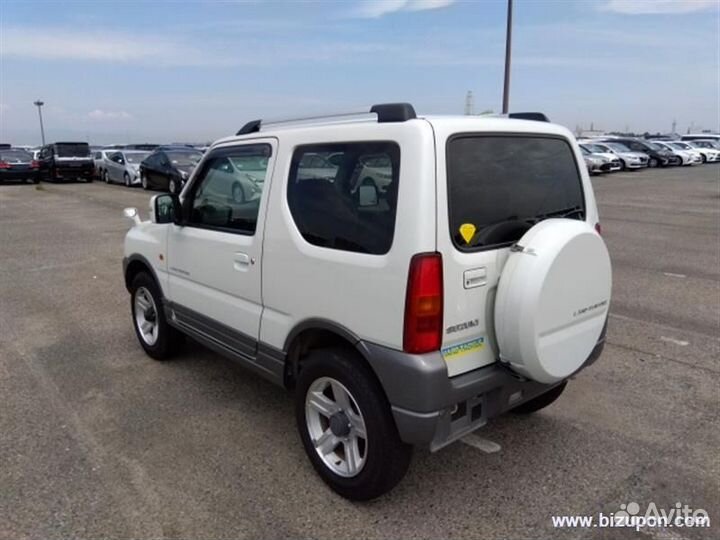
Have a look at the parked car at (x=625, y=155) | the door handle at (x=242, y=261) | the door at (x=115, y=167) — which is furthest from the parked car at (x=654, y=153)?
the door handle at (x=242, y=261)

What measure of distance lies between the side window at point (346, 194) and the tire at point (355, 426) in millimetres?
579

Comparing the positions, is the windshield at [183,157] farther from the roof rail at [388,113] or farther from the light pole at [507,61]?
the roof rail at [388,113]

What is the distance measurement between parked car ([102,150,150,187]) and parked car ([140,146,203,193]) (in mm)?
1855

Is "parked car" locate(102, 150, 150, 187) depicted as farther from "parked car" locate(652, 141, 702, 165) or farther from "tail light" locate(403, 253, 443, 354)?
"parked car" locate(652, 141, 702, 165)

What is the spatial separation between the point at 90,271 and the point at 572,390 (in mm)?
6742

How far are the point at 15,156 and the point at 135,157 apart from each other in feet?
20.5

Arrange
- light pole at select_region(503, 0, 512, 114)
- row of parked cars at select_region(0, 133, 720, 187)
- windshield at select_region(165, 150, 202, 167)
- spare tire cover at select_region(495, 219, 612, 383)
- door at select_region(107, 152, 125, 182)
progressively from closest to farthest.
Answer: spare tire cover at select_region(495, 219, 612, 383) → light pole at select_region(503, 0, 512, 114) → windshield at select_region(165, 150, 202, 167) → row of parked cars at select_region(0, 133, 720, 187) → door at select_region(107, 152, 125, 182)

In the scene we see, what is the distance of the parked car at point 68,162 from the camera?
25250mm

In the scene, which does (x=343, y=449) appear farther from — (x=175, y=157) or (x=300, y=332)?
(x=175, y=157)

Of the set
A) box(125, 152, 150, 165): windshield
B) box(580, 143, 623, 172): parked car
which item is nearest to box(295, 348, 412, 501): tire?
box(125, 152, 150, 165): windshield

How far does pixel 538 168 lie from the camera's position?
2.99 meters

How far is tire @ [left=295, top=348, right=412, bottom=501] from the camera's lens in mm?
2613

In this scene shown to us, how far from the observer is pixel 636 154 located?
3200 centimetres
